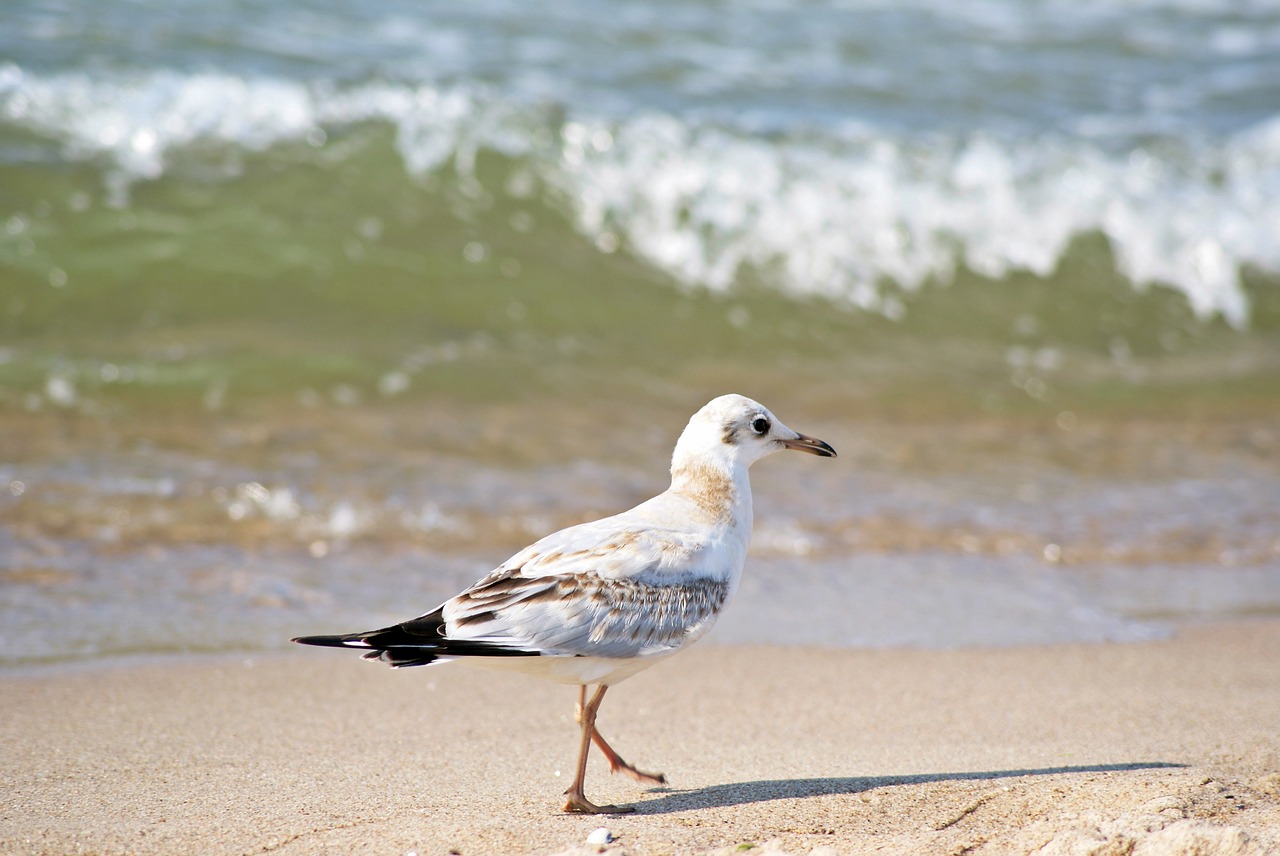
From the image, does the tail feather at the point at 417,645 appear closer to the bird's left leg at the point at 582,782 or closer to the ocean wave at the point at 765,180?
the bird's left leg at the point at 582,782

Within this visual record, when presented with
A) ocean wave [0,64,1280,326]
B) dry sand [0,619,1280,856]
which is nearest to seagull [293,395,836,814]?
dry sand [0,619,1280,856]

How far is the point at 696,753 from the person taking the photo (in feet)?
12.0

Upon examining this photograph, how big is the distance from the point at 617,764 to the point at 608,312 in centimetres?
516

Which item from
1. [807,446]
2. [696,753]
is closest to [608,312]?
[807,446]

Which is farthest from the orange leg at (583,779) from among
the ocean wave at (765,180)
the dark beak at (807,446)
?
the ocean wave at (765,180)

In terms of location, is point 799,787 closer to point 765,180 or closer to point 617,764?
point 617,764

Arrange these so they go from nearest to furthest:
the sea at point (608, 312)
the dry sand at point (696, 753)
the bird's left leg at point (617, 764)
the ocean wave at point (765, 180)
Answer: the dry sand at point (696, 753), the bird's left leg at point (617, 764), the sea at point (608, 312), the ocean wave at point (765, 180)

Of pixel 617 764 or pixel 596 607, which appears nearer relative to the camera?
pixel 596 607

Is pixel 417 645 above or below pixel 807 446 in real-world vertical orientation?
below

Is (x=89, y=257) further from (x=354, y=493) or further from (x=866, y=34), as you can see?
(x=866, y=34)

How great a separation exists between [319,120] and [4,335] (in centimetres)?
307

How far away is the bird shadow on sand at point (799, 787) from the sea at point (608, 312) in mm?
1133

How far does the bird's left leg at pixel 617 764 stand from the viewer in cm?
336

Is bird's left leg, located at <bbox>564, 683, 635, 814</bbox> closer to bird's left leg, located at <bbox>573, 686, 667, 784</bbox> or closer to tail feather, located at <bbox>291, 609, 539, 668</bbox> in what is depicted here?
bird's left leg, located at <bbox>573, 686, 667, 784</bbox>
